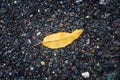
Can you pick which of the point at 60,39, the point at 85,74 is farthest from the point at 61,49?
the point at 85,74

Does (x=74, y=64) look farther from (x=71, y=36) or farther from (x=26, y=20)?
(x=26, y=20)

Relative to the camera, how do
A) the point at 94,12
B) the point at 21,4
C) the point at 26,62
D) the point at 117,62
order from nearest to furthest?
the point at 117,62, the point at 26,62, the point at 94,12, the point at 21,4

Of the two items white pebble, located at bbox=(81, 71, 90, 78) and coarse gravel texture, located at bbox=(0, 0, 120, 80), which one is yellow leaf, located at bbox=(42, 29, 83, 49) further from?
white pebble, located at bbox=(81, 71, 90, 78)

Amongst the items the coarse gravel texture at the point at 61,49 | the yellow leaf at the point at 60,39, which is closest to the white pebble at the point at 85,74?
the coarse gravel texture at the point at 61,49

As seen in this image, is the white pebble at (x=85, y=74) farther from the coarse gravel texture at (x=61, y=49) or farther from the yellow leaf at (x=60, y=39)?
the yellow leaf at (x=60, y=39)

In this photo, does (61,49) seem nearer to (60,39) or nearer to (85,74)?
(60,39)

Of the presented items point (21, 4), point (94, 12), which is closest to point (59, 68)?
point (94, 12)
